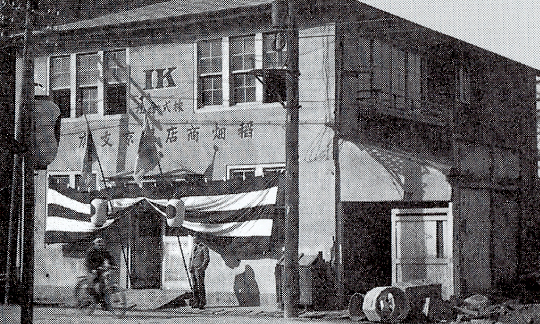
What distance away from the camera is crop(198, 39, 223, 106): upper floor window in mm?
25000

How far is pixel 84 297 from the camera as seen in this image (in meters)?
20.9

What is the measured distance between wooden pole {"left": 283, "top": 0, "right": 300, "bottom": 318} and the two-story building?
131cm

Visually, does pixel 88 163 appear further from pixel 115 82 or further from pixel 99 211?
pixel 115 82

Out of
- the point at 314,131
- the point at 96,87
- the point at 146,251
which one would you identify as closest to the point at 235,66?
the point at 314,131

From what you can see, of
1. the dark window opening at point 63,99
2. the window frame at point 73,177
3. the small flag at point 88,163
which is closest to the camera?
the small flag at point 88,163

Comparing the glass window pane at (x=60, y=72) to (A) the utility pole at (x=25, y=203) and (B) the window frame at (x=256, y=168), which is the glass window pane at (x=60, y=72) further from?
(A) the utility pole at (x=25, y=203)

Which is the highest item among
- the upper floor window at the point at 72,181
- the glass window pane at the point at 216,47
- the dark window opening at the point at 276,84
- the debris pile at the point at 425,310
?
the glass window pane at the point at 216,47

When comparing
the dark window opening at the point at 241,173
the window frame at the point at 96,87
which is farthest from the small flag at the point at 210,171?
the window frame at the point at 96,87

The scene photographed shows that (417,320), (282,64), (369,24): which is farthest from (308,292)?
(369,24)

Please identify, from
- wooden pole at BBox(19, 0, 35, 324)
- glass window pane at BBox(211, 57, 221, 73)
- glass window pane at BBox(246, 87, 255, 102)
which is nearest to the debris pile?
glass window pane at BBox(246, 87, 255, 102)

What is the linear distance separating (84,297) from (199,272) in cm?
354

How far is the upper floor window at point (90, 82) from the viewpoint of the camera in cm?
2650

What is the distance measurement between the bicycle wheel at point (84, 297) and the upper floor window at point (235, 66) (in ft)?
22.0

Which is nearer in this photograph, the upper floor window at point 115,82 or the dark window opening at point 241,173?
the dark window opening at point 241,173
